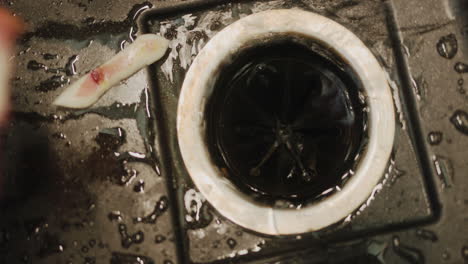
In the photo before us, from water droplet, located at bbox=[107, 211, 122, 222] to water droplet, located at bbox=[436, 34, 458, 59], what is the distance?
42.2 inches

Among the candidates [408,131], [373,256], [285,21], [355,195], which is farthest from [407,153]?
[285,21]

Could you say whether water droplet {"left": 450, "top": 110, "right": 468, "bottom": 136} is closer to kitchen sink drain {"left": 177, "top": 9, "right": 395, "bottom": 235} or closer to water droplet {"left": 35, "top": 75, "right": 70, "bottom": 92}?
kitchen sink drain {"left": 177, "top": 9, "right": 395, "bottom": 235}

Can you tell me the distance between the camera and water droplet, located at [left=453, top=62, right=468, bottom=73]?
138cm

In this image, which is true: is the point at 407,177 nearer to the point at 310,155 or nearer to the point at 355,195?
the point at 355,195

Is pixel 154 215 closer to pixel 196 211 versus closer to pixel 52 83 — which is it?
pixel 196 211

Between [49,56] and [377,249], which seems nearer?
[377,249]

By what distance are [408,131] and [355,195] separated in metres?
0.25

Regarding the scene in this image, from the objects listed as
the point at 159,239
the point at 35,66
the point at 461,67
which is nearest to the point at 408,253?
the point at 461,67

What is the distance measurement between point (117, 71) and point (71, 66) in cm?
15

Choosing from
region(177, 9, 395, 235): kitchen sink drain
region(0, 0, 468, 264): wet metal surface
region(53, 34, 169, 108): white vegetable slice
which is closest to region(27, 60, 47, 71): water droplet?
region(0, 0, 468, 264): wet metal surface

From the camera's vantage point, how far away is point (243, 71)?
1418mm

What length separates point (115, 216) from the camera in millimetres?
1368

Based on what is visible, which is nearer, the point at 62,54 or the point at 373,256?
the point at 373,256

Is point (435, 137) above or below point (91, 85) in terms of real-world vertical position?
below
